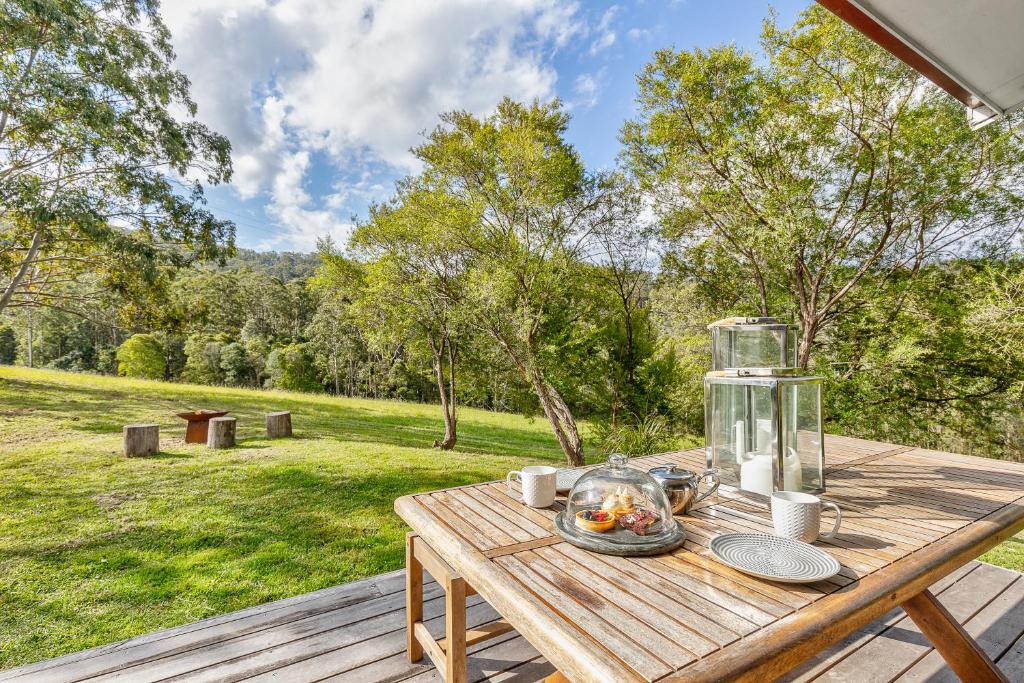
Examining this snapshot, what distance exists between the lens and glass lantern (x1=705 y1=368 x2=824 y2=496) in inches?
59.0

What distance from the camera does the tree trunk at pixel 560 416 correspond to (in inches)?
229

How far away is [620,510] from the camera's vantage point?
4.06 ft

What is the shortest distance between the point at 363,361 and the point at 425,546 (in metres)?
20.8

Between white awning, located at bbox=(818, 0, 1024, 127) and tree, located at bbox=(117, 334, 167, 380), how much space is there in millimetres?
22777

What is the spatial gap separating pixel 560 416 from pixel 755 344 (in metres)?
4.47

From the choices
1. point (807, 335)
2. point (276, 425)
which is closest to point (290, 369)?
point (276, 425)

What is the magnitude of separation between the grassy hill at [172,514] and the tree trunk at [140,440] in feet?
0.48

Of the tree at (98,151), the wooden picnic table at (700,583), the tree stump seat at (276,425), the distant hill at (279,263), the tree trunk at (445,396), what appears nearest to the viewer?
the wooden picnic table at (700,583)

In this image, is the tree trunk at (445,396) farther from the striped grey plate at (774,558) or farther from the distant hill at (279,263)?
the distant hill at (279,263)

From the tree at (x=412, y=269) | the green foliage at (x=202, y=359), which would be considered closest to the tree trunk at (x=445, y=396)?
the tree at (x=412, y=269)

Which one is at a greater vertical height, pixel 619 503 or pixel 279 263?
pixel 279 263

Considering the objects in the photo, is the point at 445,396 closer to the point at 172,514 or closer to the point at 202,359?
the point at 172,514

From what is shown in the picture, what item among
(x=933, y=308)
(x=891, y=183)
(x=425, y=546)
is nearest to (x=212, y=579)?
(x=425, y=546)

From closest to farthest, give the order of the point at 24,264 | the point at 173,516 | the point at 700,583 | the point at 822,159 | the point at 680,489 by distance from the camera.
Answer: the point at 700,583
the point at 680,489
the point at 173,516
the point at 24,264
the point at 822,159
